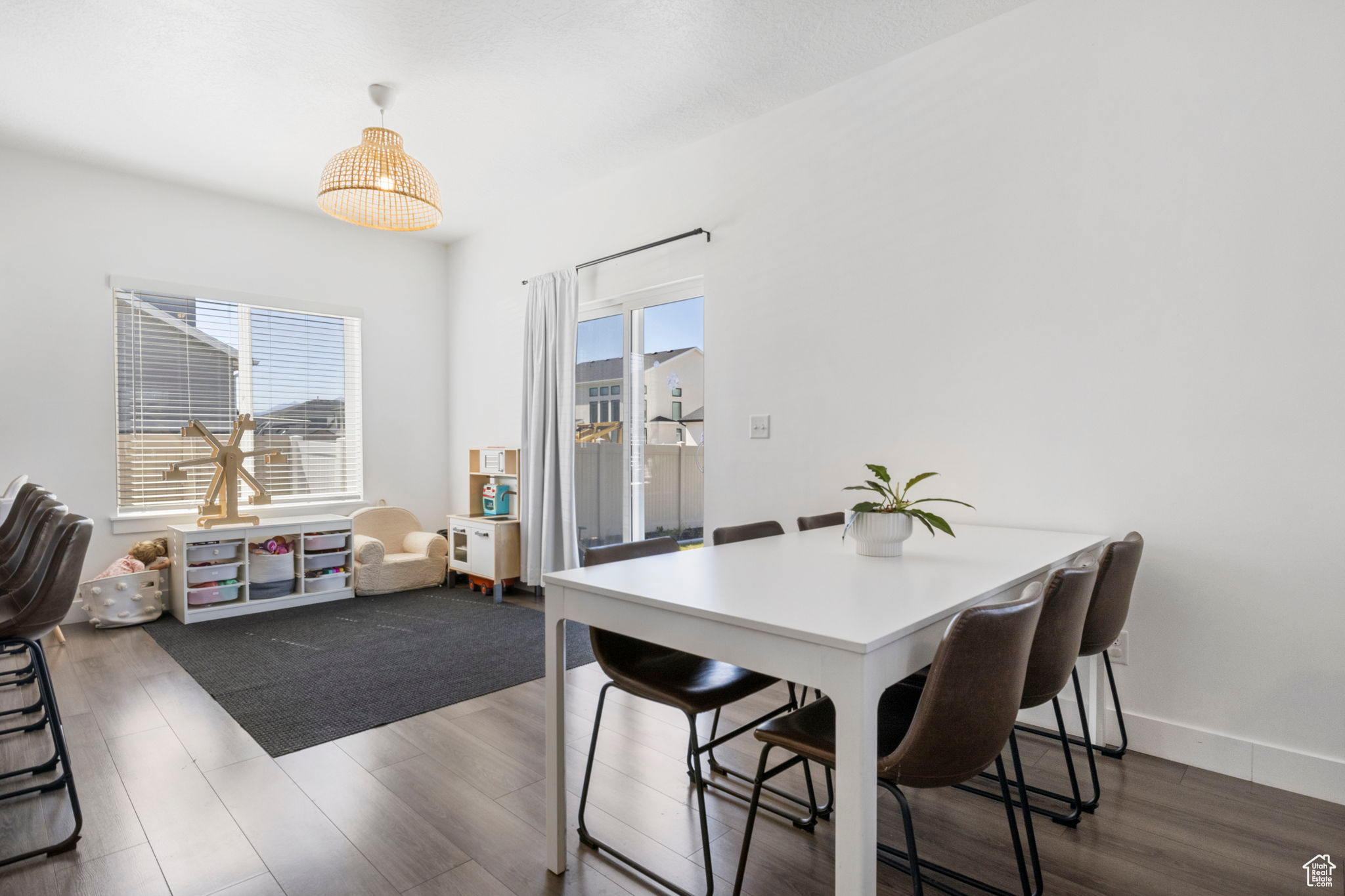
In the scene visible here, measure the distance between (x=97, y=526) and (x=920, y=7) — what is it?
206 inches

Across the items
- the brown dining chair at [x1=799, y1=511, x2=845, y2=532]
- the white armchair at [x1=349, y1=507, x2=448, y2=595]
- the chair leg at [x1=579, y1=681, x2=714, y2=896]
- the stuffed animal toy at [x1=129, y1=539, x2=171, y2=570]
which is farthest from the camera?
the white armchair at [x1=349, y1=507, x2=448, y2=595]

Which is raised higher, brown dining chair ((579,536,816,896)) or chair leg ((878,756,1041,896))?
brown dining chair ((579,536,816,896))

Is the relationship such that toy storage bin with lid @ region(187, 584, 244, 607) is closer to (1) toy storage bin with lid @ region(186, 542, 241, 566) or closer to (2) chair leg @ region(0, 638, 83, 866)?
(1) toy storage bin with lid @ region(186, 542, 241, 566)

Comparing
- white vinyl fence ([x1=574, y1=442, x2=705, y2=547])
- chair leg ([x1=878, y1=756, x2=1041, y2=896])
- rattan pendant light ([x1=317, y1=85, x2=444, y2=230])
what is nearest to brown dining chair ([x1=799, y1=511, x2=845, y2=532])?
white vinyl fence ([x1=574, y1=442, x2=705, y2=547])

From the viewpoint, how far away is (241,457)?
459 centimetres

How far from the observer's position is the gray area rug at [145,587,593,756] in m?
2.78

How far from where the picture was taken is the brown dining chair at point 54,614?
1.89 m

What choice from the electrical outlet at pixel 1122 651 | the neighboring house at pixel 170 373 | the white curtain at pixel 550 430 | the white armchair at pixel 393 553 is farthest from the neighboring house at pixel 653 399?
the neighboring house at pixel 170 373

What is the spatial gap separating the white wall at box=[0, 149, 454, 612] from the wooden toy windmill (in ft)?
1.44

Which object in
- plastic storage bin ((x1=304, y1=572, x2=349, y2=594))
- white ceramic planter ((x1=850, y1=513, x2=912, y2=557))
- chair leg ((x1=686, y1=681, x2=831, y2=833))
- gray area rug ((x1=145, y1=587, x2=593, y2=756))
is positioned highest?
white ceramic planter ((x1=850, y1=513, x2=912, y2=557))

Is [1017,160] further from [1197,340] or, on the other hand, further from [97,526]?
[97,526]

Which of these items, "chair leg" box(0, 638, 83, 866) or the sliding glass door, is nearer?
"chair leg" box(0, 638, 83, 866)

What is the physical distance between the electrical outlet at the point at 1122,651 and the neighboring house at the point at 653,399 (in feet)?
7.11

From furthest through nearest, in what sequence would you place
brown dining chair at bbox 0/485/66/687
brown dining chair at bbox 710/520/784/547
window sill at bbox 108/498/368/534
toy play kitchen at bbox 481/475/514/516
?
toy play kitchen at bbox 481/475/514/516, window sill at bbox 108/498/368/534, brown dining chair at bbox 710/520/784/547, brown dining chair at bbox 0/485/66/687
